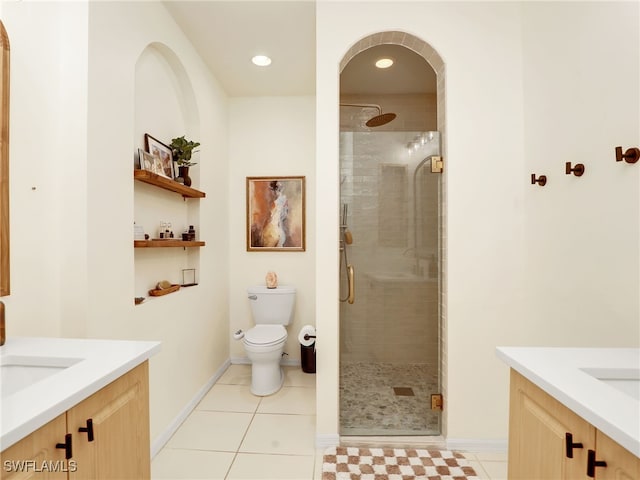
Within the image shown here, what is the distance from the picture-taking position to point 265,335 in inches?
101

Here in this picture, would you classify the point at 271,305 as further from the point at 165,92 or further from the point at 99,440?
the point at 99,440

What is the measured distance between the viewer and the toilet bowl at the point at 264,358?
242 centimetres

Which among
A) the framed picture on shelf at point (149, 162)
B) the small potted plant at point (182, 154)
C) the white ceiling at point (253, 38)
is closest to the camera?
the framed picture on shelf at point (149, 162)

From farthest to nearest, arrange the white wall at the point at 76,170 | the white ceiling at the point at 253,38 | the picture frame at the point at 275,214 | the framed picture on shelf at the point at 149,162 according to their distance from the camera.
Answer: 1. the picture frame at the point at 275,214
2. the white ceiling at the point at 253,38
3. the framed picture on shelf at the point at 149,162
4. the white wall at the point at 76,170

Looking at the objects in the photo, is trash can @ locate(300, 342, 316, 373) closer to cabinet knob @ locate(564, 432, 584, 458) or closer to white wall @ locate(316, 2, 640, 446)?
white wall @ locate(316, 2, 640, 446)

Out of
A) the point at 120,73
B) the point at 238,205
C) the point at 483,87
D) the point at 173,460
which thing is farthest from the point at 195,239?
the point at 483,87

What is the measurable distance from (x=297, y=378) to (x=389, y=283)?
1.40 m

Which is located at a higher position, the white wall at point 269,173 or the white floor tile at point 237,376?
the white wall at point 269,173

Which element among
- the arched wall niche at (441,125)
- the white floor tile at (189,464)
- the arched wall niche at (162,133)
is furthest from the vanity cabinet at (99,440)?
the arched wall niche at (441,125)

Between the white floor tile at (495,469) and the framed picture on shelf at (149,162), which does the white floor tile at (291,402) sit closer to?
the white floor tile at (495,469)

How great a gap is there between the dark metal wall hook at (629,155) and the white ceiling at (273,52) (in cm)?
177

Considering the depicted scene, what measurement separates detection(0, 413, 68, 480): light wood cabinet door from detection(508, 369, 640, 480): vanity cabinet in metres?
1.21

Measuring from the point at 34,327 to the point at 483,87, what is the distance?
97.8 inches

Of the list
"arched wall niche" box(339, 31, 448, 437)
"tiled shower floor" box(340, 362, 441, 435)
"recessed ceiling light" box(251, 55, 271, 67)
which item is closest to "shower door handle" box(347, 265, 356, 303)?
"tiled shower floor" box(340, 362, 441, 435)
